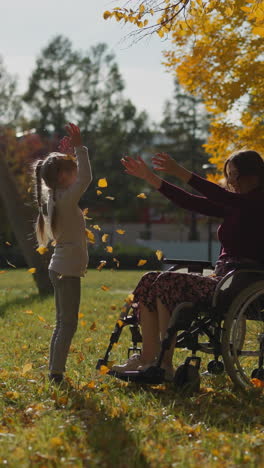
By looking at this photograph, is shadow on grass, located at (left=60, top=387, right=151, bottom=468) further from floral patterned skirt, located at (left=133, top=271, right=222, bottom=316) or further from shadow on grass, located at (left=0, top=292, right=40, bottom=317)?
shadow on grass, located at (left=0, top=292, right=40, bottom=317)

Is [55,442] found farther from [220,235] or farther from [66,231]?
[220,235]

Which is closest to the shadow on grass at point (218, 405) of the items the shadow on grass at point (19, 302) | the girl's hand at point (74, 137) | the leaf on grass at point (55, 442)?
the leaf on grass at point (55, 442)

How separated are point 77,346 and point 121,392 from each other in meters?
2.24

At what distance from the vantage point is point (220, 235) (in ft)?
15.5

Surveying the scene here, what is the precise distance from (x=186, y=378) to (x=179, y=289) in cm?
58

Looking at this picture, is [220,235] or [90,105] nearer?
[220,235]

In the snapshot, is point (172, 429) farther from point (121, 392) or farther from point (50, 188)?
point (50, 188)

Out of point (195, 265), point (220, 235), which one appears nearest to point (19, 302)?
point (195, 265)

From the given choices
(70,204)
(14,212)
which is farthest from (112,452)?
(14,212)

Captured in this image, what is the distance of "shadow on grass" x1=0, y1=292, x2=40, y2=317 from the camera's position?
1059 centimetres

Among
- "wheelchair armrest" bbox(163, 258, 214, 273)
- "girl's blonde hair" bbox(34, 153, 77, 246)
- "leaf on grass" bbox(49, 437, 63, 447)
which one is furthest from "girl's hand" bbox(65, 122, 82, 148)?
"leaf on grass" bbox(49, 437, 63, 447)

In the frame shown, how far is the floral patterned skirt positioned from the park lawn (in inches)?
22.4

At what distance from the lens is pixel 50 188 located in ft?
15.6

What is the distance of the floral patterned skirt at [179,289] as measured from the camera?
14.6 ft
